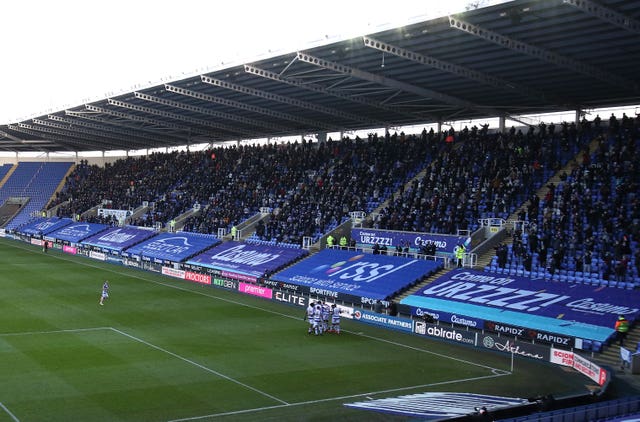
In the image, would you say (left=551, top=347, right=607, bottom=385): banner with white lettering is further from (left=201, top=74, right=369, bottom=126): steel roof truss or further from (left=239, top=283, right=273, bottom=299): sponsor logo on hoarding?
(left=201, top=74, right=369, bottom=126): steel roof truss

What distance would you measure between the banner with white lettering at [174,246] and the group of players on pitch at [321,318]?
23386 mm

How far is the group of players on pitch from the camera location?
26.3 meters

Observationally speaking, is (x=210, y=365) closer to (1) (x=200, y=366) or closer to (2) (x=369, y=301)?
(1) (x=200, y=366)

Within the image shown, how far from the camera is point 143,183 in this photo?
72125 mm

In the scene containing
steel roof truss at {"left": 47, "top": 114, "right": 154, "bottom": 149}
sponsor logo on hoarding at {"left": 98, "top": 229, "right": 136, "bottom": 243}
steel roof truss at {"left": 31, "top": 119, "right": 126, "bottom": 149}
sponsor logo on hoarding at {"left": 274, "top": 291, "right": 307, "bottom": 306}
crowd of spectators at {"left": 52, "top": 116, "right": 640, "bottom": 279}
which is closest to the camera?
crowd of spectators at {"left": 52, "top": 116, "right": 640, "bottom": 279}

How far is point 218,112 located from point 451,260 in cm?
2640

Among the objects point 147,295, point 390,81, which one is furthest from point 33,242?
point 390,81

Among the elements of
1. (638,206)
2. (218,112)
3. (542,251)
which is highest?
(218,112)

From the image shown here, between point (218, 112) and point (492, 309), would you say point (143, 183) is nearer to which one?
point (218, 112)

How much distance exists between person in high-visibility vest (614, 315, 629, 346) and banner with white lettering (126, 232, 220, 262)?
3260 cm

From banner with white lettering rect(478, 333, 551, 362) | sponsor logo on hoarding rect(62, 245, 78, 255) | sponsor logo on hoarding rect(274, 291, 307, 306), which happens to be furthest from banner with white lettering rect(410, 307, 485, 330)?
sponsor logo on hoarding rect(62, 245, 78, 255)

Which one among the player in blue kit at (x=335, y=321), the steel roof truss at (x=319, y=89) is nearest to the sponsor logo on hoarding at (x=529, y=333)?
the player in blue kit at (x=335, y=321)

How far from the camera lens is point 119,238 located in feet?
195

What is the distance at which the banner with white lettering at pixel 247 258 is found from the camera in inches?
1625
